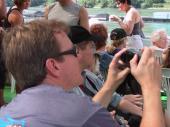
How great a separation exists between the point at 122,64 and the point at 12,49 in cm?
53

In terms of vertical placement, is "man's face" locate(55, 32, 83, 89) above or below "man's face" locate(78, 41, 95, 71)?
above

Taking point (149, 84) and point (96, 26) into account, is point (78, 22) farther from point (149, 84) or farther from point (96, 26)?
point (149, 84)

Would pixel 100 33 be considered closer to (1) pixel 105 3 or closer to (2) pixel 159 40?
(2) pixel 159 40

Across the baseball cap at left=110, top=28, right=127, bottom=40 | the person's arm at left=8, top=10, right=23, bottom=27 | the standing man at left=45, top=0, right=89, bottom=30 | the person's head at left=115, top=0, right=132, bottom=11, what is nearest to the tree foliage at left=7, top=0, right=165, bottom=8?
the person's head at left=115, top=0, right=132, bottom=11

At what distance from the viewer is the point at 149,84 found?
1.26 metres

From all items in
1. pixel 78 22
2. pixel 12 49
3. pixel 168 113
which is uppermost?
pixel 12 49

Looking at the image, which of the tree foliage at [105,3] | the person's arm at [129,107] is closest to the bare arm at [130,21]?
the tree foliage at [105,3]

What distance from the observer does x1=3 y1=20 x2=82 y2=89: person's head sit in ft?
4.09

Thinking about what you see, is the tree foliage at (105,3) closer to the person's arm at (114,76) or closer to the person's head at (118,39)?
the person's head at (118,39)

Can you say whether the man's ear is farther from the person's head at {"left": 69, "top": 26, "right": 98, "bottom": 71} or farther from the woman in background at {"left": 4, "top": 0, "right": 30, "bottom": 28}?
the woman in background at {"left": 4, "top": 0, "right": 30, "bottom": 28}

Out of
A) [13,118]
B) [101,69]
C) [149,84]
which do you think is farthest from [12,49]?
[101,69]

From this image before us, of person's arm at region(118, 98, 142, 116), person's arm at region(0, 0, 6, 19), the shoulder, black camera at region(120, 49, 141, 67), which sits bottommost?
person's arm at region(118, 98, 142, 116)

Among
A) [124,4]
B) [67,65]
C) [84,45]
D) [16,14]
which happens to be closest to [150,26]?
[124,4]

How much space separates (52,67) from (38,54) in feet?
0.21
